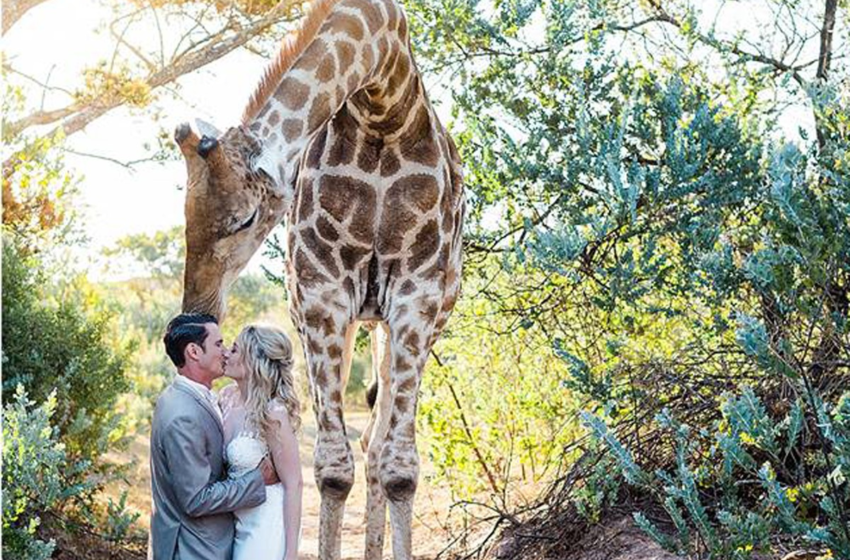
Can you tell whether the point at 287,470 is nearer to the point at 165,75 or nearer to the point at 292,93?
the point at 292,93

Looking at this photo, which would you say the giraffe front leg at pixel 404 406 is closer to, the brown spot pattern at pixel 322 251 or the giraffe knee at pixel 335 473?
the giraffe knee at pixel 335 473

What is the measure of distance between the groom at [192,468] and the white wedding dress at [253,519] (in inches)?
1.3

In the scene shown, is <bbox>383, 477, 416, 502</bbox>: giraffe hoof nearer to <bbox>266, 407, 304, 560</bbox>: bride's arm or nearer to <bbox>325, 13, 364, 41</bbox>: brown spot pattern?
<bbox>266, 407, 304, 560</bbox>: bride's arm

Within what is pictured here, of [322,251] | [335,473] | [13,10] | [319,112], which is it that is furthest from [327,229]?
[13,10]

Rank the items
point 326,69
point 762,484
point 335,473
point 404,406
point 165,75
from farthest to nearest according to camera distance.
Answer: point 165,75, point 404,406, point 335,473, point 326,69, point 762,484

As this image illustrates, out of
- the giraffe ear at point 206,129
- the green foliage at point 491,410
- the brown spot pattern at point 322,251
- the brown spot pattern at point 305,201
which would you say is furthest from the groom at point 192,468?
the green foliage at point 491,410

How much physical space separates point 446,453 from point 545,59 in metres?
2.90

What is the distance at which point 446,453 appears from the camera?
295 inches

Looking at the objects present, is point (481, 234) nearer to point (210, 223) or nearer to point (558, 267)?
point (558, 267)

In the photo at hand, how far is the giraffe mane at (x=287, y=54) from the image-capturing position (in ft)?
12.8

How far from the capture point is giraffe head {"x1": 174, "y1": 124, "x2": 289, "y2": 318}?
3512 mm

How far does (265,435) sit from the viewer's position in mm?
3812

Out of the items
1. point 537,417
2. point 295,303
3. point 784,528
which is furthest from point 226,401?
point 537,417

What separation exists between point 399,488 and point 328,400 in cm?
46
